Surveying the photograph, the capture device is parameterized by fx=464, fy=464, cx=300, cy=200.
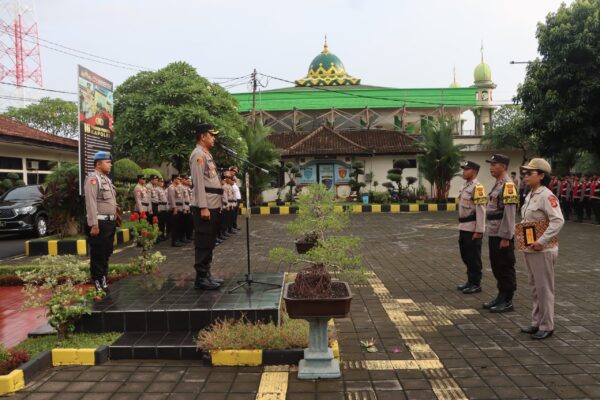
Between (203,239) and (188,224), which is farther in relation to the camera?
(188,224)

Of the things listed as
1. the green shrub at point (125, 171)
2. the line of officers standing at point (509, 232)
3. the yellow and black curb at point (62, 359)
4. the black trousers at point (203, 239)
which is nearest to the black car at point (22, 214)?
the green shrub at point (125, 171)

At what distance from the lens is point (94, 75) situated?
366 inches

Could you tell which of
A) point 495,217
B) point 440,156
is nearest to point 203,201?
point 495,217

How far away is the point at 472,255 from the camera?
6387mm

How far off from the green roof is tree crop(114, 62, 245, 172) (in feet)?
29.1

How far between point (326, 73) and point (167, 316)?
1395 inches

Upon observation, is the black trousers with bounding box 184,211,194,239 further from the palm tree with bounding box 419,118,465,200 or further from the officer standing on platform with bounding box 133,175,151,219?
the palm tree with bounding box 419,118,465,200

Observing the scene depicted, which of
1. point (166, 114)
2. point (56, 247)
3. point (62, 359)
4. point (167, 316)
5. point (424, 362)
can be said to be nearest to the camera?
point (424, 362)

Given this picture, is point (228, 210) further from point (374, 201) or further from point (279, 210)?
point (374, 201)

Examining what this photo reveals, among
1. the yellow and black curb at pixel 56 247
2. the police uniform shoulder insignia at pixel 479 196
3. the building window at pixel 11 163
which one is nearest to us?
the police uniform shoulder insignia at pixel 479 196

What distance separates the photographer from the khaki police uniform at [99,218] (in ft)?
18.3

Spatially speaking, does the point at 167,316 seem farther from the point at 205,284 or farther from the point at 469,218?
the point at 469,218

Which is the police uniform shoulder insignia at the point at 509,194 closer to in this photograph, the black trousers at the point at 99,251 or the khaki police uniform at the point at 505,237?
the khaki police uniform at the point at 505,237

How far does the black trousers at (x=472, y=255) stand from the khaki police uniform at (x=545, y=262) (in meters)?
1.72
